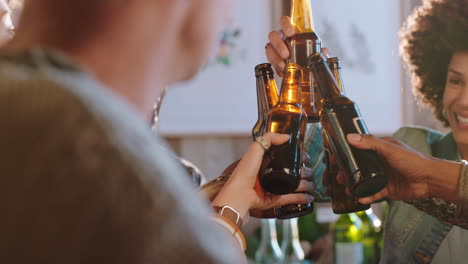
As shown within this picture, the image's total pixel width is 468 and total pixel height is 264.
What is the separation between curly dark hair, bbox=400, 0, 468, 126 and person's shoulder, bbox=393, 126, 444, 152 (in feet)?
0.16

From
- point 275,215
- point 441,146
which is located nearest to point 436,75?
point 441,146

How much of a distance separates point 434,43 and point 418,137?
20 centimetres

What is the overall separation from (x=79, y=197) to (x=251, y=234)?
1.62 m

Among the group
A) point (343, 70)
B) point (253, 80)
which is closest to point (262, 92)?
point (253, 80)

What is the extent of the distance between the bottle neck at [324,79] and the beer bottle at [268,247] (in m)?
1.06

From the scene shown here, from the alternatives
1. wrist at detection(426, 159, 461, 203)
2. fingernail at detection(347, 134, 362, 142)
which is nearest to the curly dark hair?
wrist at detection(426, 159, 461, 203)

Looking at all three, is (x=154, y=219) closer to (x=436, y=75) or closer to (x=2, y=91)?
(x=2, y=91)

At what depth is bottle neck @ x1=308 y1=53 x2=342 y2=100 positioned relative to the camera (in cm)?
64

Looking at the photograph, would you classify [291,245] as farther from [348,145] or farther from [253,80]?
[348,145]

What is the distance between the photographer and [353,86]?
2035mm

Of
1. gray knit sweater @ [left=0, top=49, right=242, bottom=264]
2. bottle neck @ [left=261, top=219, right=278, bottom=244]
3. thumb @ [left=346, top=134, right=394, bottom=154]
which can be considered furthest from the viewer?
bottle neck @ [left=261, top=219, right=278, bottom=244]

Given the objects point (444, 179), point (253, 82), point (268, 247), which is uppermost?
point (253, 82)

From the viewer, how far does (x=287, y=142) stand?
25.4 inches

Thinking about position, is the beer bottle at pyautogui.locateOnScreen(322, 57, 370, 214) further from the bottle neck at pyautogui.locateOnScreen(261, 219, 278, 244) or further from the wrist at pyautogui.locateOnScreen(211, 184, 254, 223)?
the bottle neck at pyautogui.locateOnScreen(261, 219, 278, 244)
